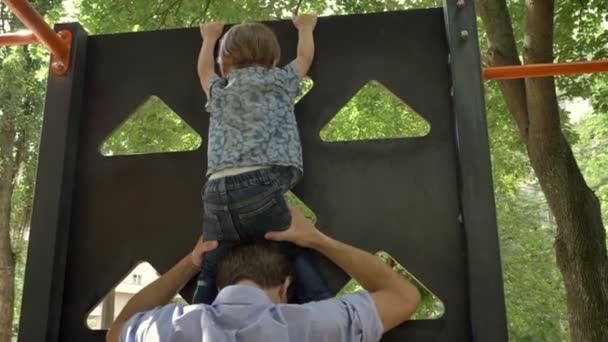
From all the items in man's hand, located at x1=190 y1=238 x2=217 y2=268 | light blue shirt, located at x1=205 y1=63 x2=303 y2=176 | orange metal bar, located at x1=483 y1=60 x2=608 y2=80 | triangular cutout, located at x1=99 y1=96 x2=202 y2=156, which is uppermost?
triangular cutout, located at x1=99 y1=96 x2=202 y2=156

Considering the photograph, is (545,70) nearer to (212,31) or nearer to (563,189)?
(212,31)

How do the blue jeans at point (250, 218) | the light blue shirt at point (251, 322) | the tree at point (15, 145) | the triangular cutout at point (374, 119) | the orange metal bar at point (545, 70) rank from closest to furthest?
the light blue shirt at point (251, 322), the blue jeans at point (250, 218), the orange metal bar at point (545, 70), the triangular cutout at point (374, 119), the tree at point (15, 145)

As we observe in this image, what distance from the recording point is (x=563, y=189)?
15.9 ft

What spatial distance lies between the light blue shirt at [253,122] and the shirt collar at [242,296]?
35 centimetres

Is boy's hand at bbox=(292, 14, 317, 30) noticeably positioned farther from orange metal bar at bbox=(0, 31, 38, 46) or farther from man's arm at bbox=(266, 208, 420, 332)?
orange metal bar at bbox=(0, 31, 38, 46)

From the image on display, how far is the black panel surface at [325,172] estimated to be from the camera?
6.05 feet

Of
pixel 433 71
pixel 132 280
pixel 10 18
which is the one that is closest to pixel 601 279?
pixel 433 71

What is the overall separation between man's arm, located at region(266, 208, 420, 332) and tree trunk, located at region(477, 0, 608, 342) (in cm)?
350

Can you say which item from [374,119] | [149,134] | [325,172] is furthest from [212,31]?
[374,119]

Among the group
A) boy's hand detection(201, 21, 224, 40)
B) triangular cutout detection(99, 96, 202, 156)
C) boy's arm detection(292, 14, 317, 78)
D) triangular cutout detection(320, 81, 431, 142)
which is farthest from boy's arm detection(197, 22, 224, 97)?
triangular cutout detection(320, 81, 431, 142)

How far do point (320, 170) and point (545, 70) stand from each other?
2.83 ft

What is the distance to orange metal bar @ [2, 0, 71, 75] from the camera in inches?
73.4

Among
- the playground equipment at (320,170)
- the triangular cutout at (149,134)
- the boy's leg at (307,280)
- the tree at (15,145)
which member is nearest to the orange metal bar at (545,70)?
the playground equipment at (320,170)

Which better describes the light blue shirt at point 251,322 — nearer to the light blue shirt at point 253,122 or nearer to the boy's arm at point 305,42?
the light blue shirt at point 253,122
